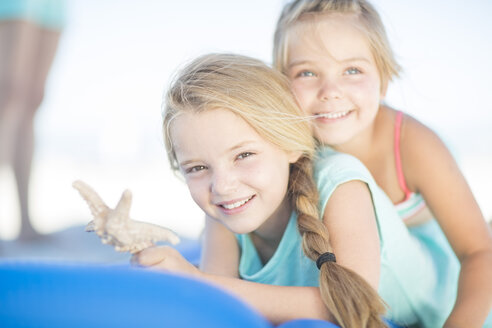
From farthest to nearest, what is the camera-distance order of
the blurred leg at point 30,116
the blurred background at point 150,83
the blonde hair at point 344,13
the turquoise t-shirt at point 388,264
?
1. the blurred background at point 150,83
2. the blurred leg at point 30,116
3. the blonde hair at point 344,13
4. the turquoise t-shirt at point 388,264

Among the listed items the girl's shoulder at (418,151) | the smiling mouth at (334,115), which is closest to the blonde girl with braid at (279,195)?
the smiling mouth at (334,115)

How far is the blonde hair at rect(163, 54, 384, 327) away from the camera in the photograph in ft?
4.12

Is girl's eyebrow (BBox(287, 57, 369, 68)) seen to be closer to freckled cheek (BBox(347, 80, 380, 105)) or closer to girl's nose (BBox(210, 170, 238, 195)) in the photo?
freckled cheek (BBox(347, 80, 380, 105))

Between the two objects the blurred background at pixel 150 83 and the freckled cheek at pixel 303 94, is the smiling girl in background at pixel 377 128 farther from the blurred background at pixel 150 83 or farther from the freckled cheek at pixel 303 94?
A: the blurred background at pixel 150 83

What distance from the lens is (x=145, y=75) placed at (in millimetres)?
8430

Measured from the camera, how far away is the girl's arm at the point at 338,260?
124cm

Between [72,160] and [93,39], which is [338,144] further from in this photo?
[93,39]

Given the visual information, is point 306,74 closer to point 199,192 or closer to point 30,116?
point 199,192

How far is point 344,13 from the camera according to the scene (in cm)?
192

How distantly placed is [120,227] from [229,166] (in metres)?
0.43

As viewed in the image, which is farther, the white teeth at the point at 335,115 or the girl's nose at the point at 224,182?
the white teeth at the point at 335,115

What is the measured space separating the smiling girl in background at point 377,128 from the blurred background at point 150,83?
294 centimetres

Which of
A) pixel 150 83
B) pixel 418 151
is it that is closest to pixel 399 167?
pixel 418 151

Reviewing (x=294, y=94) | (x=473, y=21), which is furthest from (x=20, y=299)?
(x=473, y=21)
